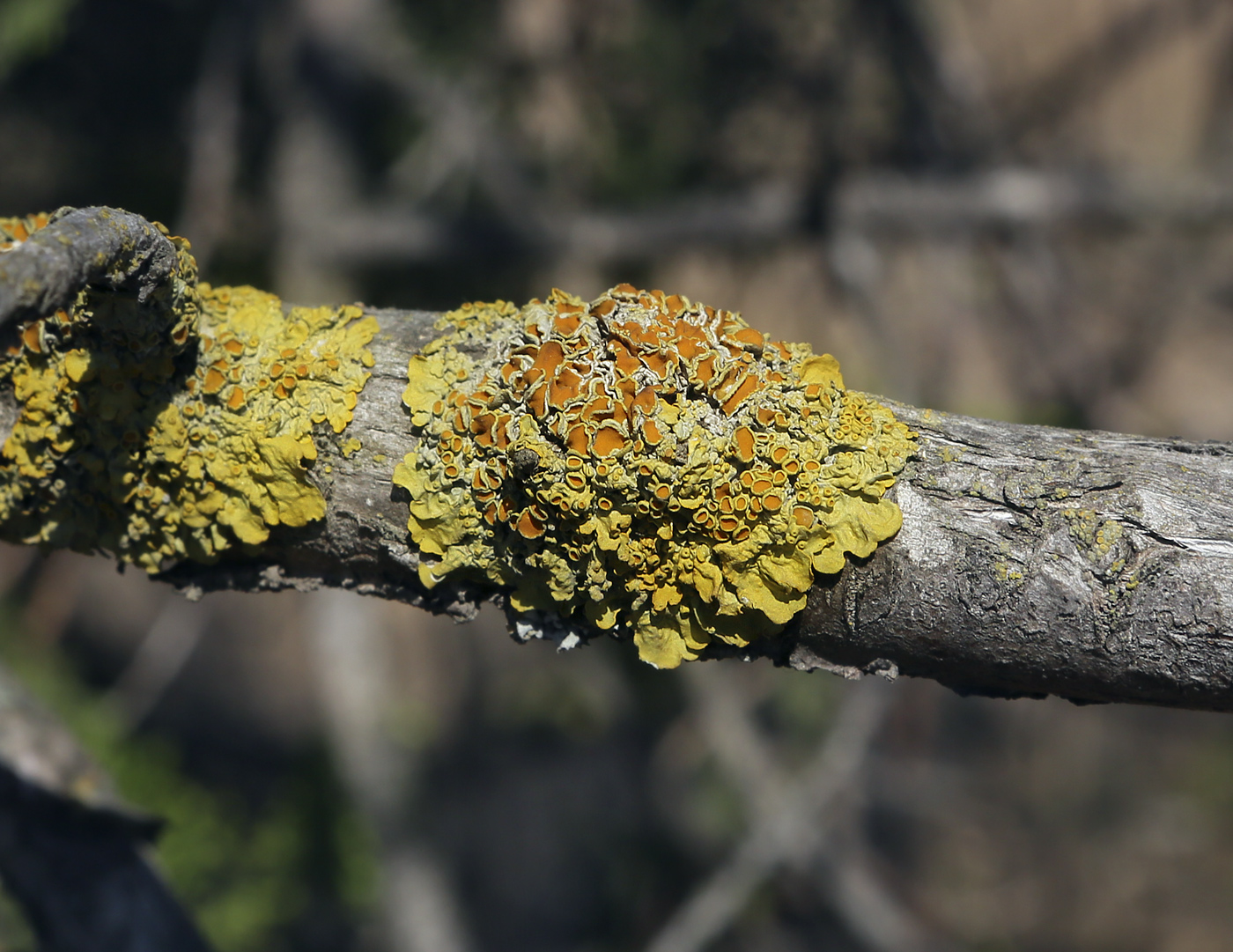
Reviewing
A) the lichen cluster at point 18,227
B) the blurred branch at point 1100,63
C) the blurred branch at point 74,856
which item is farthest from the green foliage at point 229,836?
the blurred branch at point 1100,63

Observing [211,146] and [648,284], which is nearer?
[211,146]

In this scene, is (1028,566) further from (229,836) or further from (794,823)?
(229,836)

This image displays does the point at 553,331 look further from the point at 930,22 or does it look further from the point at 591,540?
the point at 930,22

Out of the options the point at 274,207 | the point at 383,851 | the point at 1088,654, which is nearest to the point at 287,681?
the point at 383,851

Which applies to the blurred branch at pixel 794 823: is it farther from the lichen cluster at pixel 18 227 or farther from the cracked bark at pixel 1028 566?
the lichen cluster at pixel 18 227

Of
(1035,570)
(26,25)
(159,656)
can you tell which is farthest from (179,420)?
(159,656)

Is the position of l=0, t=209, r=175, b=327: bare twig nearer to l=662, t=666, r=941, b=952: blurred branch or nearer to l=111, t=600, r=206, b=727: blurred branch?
l=662, t=666, r=941, b=952: blurred branch

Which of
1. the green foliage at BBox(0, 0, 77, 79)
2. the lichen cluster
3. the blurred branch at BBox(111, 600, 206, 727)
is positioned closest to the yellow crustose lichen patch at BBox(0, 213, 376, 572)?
the lichen cluster
